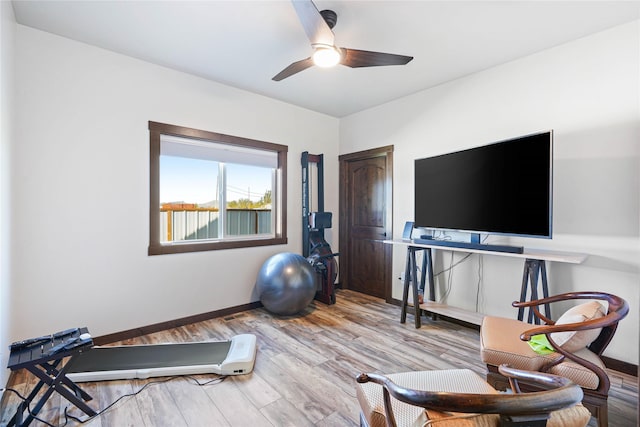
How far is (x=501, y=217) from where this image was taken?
2.56 meters

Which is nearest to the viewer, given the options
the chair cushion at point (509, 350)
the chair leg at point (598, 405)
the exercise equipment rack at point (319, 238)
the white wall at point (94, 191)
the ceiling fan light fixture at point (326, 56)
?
the chair leg at point (598, 405)

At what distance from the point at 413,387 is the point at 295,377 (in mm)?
1147

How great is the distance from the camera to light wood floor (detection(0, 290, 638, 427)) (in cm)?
181

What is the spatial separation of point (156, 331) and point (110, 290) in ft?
2.08

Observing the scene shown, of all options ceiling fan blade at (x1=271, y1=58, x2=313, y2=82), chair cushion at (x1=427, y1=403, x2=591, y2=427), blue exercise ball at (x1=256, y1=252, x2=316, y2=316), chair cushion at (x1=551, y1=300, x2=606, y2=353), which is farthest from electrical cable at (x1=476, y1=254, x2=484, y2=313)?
ceiling fan blade at (x1=271, y1=58, x2=313, y2=82)

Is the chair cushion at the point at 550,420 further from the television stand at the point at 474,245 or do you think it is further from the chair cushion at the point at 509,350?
the television stand at the point at 474,245

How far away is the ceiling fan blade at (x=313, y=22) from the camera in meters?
1.77

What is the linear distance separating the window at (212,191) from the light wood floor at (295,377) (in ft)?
3.41

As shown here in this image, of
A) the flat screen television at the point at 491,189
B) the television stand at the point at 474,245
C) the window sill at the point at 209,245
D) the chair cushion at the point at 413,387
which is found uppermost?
the flat screen television at the point at 491,189

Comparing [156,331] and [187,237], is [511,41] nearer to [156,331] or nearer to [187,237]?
[187,237]

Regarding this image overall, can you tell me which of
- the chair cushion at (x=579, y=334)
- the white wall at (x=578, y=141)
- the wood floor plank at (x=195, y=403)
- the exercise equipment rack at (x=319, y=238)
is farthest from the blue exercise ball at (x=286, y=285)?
the chair cushion at (x=579, y=334)

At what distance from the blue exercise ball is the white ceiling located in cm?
220

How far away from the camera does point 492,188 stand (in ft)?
8.60

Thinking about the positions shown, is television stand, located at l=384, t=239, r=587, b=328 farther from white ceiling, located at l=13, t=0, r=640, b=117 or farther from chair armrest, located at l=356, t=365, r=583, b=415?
white ceiling, located at l=13, t=0, r=640, b=117
